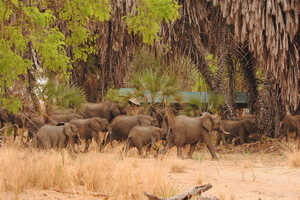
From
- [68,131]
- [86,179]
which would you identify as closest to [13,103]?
[68,131]

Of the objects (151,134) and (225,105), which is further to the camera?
(225,105)

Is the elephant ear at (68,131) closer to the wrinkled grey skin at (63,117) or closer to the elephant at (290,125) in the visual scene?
the wrinkled grey skin at (63,117)

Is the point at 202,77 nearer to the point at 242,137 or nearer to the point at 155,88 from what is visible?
the point at 242,137

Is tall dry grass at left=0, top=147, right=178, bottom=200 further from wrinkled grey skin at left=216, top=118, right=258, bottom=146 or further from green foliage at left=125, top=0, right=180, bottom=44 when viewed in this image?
wrinkled grey skin at left=216, top=118, right=258, bottom=146

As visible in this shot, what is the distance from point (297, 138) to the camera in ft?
35.2

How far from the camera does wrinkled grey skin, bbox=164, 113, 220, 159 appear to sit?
8.71 m

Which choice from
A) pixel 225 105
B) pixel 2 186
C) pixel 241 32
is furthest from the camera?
pixel 225 105

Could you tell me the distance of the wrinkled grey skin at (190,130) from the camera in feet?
28.6

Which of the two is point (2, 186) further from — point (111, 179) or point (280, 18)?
point (280, 18)

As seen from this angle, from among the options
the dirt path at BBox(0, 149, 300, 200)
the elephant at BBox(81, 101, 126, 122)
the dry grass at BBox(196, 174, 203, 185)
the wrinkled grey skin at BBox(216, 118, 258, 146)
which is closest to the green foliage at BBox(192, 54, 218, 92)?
the wrinkled grey skin at BBox(216, 118, 258, 146)

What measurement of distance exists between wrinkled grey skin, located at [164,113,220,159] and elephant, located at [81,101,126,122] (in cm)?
216

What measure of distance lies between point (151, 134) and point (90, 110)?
2789 mm

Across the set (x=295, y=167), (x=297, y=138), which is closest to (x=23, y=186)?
(x=295, y=167)

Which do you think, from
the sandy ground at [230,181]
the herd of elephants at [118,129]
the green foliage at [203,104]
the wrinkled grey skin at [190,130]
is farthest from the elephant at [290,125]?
the wrinkled grey skin at [190,130]
